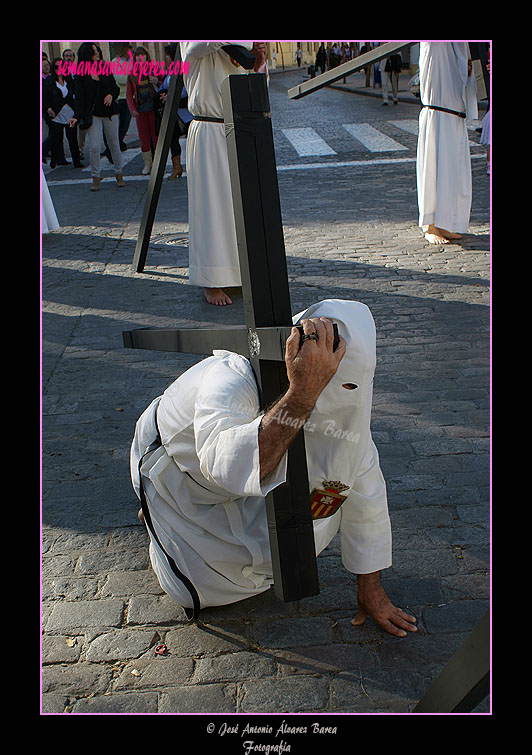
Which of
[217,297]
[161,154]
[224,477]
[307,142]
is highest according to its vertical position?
[161,154]

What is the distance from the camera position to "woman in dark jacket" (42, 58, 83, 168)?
12.8 metres

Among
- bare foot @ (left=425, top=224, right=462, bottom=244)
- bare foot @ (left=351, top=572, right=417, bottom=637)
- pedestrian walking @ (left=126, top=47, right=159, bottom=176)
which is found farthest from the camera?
pedestrian walking @ (left=126, top=47, right=159, bottom=176)

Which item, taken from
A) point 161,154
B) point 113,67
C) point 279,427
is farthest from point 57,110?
point 279,427

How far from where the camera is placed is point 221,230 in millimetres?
6273

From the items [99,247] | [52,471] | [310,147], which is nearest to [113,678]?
[52,471]

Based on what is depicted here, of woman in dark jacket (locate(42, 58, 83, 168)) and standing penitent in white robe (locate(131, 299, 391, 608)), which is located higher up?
woman in dark jacket (locate(42, 58, 83, 168))

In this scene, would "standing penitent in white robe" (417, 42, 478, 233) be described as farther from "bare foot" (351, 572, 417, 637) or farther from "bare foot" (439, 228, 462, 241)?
"bare foot" (351, 572, 417, 637)

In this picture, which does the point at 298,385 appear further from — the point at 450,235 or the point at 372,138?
the point at 372,138

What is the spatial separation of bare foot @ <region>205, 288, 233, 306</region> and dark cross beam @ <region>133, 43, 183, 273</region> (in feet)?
3.45

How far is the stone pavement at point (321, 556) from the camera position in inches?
96.3

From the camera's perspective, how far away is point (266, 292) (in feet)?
6.31

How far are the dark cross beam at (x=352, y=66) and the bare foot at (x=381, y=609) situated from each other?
166cm

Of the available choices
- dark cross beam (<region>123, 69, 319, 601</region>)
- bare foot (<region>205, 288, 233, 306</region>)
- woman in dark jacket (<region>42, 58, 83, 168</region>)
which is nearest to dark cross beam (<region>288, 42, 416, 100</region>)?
dark cross beam (<region>123, 69, 319, 601</region>)

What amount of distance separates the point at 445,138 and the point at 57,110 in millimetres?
7991
